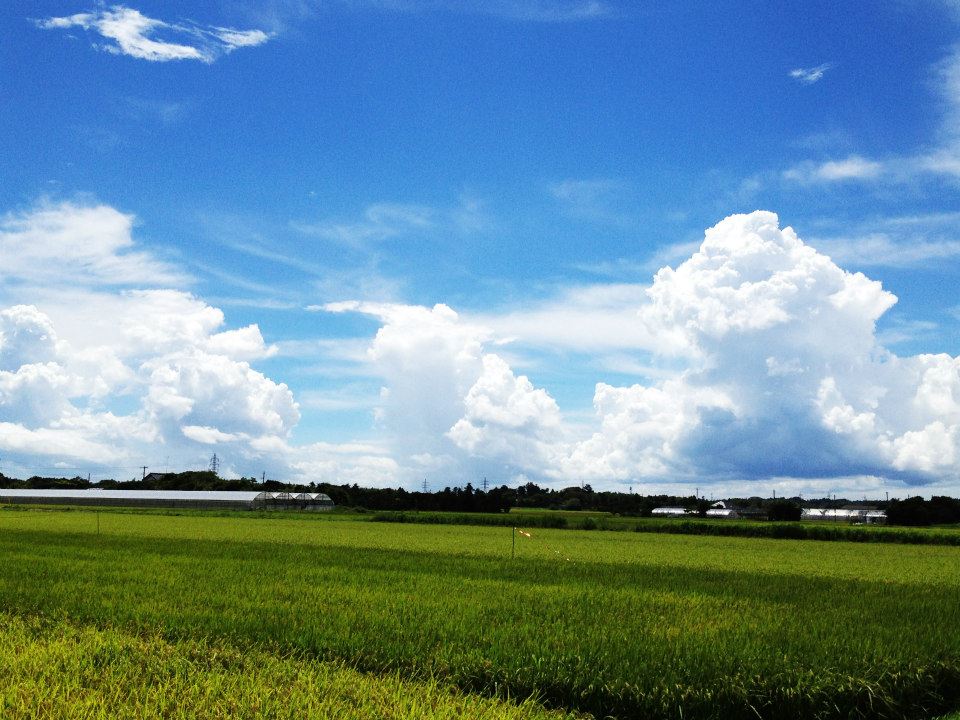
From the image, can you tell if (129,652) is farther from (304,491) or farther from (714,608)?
(304,491)

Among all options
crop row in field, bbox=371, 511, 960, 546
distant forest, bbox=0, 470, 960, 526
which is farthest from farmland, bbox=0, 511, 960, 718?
distant forest, bbox=0, 470, 960, 526

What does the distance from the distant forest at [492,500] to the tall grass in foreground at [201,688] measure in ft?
348

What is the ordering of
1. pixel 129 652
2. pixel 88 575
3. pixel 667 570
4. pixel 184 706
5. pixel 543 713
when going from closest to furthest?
1. pixel 184 706
2. pixel 543 713
3. pixel 129 652
4. pixel 88 575
5. pixel 667 570

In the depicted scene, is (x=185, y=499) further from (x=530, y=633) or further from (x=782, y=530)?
(x=530, y=633)

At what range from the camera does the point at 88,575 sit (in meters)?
17.2

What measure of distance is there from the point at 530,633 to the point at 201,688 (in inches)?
172

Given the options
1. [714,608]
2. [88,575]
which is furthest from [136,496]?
[714,608]

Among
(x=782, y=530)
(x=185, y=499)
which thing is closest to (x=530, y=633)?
(x=782, y=530)

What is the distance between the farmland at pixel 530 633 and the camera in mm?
8617

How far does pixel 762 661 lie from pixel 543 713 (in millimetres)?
3101

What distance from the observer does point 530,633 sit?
1067 centimetres

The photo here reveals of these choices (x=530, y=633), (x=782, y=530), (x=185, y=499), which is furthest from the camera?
(x=185, y=499)

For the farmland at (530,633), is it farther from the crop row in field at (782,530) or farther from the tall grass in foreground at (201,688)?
the crop row in field at (782,530)

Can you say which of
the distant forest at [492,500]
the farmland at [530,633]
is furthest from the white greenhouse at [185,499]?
the farmland at [530,633]
